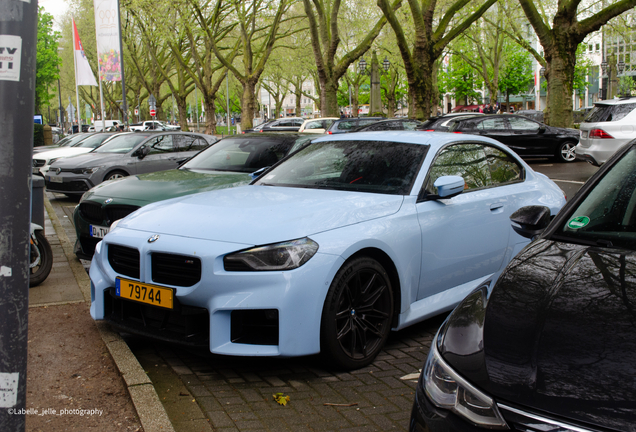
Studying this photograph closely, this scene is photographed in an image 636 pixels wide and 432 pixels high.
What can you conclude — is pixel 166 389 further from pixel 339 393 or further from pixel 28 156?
pixel 28 156

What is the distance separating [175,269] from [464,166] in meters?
2.54

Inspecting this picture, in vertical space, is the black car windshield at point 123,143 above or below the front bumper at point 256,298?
above

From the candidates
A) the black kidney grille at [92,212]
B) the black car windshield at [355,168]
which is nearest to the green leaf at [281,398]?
the black car windshield at [355,168]

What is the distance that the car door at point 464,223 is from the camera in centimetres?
443

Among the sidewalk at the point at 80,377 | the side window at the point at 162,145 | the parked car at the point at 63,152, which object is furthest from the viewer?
the parked car at the point at 63,152

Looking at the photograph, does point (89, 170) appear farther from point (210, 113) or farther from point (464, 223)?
point (210, 113)

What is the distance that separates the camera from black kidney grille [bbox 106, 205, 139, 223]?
6.66 m

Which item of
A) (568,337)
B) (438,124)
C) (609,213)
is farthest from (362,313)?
(438,124)

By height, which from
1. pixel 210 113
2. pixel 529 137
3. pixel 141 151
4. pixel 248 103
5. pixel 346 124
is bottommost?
pixel 141 151

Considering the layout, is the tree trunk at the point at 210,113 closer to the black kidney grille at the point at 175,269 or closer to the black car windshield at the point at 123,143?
the black car windshield at the point at 123,143

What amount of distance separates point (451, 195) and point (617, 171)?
1306mm

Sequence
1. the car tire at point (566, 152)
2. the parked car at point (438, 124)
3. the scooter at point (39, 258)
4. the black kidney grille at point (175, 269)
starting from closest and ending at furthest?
1. the black kidney grille at point (175, 269)
2. the scooter at point (39, 258)
3. the parked car at point (438, 124)
4. the car tire at point (566, 152)

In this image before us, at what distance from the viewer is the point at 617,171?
130 inches

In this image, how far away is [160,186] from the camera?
6.89 meters
